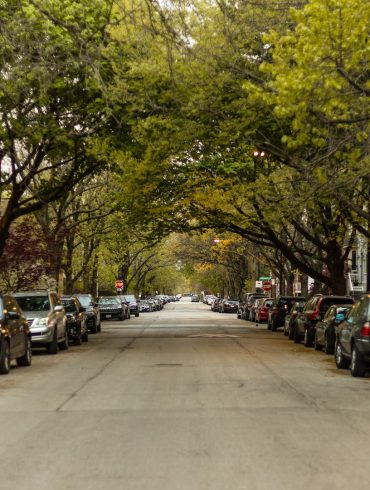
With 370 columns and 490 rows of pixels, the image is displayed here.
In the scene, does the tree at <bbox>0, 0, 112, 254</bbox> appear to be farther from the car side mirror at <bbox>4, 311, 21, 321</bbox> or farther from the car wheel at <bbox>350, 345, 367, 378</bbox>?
the car wheel at <bbox>350, 345, 367, 378</bbox>

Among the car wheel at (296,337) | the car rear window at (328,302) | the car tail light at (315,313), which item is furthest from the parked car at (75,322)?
the car rear window at (328,302)

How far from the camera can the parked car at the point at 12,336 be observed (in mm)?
16562

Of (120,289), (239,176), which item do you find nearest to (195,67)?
(239,176)

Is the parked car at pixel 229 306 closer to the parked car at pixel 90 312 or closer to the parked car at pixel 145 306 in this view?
the parked car at pixel 145 306

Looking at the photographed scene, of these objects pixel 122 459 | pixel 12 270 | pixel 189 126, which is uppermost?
pixel 189 126

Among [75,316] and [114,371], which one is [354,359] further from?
[75,316]

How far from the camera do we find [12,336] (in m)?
17.2

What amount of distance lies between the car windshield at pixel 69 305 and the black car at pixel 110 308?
25497 mm

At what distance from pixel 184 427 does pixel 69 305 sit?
19519 millimetres

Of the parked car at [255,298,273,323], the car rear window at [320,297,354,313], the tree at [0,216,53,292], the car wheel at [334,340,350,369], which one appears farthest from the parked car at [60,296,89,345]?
the parked car at [255,298,273,323]

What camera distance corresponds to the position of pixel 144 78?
66.4 feet

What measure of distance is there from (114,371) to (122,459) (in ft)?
31.3

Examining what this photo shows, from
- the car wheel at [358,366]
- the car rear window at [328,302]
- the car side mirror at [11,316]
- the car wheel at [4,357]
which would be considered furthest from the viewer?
the car rear window at [328,302]

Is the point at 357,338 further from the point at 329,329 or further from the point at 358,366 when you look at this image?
the point at 329,329
